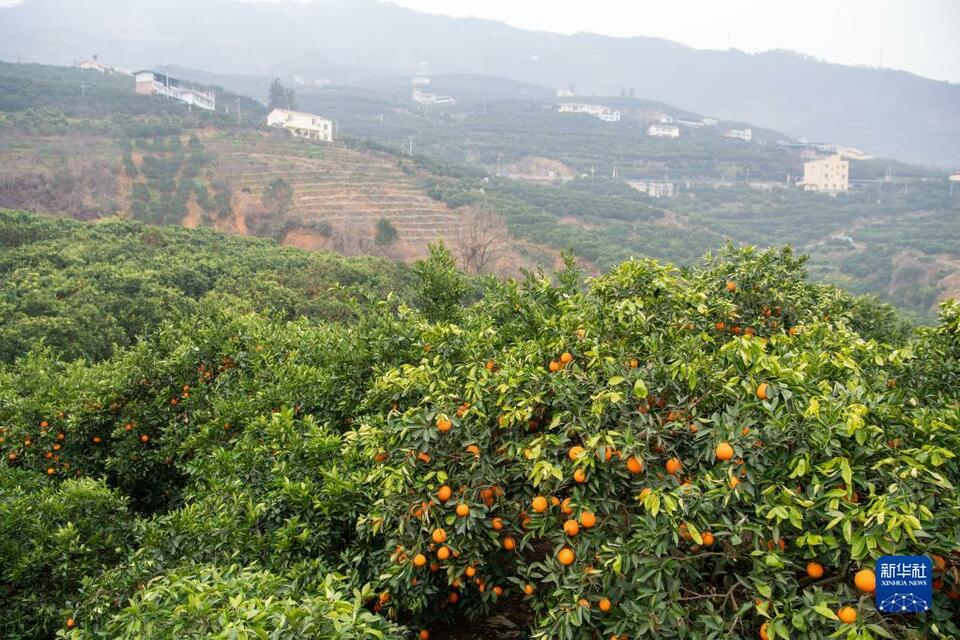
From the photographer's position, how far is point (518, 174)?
6900 centimetres

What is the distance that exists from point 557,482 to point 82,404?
13.6ft

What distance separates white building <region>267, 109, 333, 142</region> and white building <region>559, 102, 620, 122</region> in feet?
156

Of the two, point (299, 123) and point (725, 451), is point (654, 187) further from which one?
point (725, 451)

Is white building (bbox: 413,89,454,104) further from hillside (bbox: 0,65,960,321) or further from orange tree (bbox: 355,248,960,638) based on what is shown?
orange tree (bbox: 355,248,960,638)

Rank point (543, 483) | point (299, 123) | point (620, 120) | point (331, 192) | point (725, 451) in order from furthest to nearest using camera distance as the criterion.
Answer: point (620, 120) < point (299, 123) < point (331, 192) < point (543, 483) < point (725, 451)

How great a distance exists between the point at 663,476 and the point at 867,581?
A: 75cm

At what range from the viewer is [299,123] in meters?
59.0

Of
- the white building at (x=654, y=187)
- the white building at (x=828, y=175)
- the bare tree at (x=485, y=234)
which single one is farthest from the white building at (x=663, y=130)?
the bare tree at (x=485, y=234)

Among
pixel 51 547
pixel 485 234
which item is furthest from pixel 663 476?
pixel 485 234

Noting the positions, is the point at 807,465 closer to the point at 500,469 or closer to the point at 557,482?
the point at 557,482

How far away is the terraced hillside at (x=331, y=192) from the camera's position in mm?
35438

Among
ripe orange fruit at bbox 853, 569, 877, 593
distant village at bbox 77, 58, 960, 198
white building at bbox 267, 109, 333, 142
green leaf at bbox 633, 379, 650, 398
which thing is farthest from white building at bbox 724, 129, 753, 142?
ripe orange fruit at bbox 853, 569, 877, 593

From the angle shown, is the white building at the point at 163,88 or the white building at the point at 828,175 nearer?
the white building at the point at 163,88

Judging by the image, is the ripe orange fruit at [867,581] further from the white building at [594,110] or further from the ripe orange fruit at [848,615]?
the white building at [594,110]
